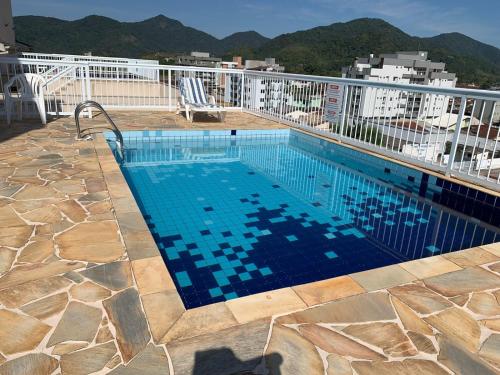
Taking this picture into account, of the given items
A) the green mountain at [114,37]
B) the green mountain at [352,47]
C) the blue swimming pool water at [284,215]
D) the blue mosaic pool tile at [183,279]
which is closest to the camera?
the blue mosaic pool tile at [183,279]

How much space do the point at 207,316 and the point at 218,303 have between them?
0.15 meters

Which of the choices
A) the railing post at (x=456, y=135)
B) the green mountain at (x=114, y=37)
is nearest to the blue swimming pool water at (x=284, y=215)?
the railing post at (x=456, y=135)

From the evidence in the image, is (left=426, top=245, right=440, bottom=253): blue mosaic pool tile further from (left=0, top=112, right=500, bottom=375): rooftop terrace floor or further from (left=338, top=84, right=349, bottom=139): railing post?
(left=338, top=84, right=349, bottom=139): railing post

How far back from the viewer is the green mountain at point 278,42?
2409 inches

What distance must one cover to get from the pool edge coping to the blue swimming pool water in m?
0.47

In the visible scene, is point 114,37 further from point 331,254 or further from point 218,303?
point 218,303

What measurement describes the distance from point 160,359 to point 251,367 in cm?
41

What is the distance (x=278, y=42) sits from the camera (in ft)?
282

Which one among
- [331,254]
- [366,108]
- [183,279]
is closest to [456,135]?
[366,108]

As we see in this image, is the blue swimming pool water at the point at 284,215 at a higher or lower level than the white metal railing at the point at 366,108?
lower

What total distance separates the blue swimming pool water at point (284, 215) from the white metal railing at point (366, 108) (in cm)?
38

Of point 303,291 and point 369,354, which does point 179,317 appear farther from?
point 369,354

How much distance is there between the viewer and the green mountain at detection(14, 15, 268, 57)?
5740cm

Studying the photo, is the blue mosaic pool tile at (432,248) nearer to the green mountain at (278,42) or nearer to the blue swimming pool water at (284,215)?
the blue swimming pool water at (284,215)
